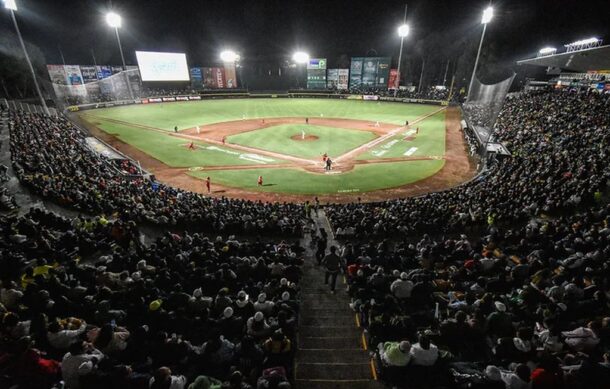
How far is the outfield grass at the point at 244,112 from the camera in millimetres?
53969

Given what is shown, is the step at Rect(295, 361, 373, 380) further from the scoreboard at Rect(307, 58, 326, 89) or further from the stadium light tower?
the stadium light tower

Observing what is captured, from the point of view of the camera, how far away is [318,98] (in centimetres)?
8812

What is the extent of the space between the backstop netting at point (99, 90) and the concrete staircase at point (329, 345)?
2766 inches

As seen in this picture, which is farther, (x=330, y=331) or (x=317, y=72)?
(x=317, y=72)

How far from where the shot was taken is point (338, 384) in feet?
22.4

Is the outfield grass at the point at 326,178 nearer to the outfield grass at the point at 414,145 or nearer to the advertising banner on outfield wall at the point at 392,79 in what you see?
the outfield grass at the point at 414,145

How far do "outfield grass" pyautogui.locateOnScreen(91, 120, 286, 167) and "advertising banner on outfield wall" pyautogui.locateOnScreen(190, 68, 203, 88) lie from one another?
5514cm

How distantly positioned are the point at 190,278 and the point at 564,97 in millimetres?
52421

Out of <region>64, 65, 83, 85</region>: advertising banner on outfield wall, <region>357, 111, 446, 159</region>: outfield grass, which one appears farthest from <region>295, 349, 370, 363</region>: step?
<region>64, 65, 83, 85</region>: advertising banner on outfield wall

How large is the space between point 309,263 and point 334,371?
18.3 feet

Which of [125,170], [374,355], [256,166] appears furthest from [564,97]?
[125,170]

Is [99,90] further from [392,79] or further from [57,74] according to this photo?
[392,79]

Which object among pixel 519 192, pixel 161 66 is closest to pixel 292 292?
pixel 519 192

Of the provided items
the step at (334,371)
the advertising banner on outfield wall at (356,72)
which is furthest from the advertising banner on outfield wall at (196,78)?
the step at (334,371)
